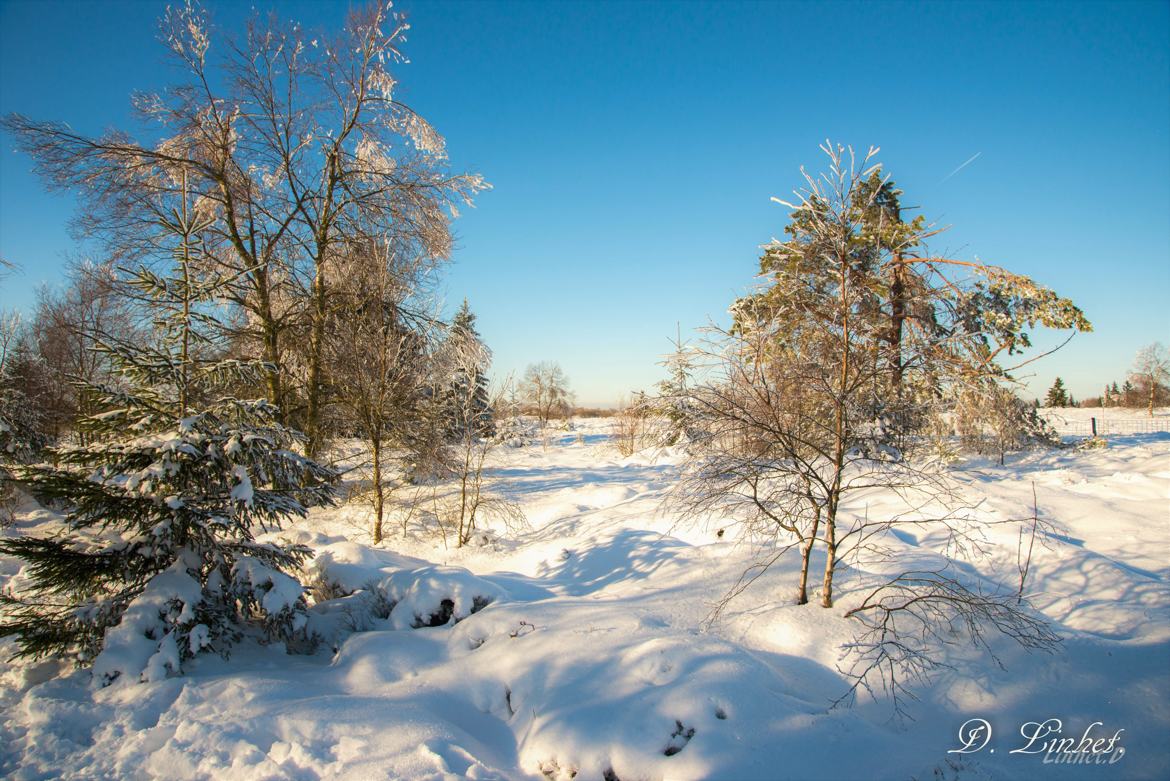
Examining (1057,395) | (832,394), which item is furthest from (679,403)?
(1057,395)

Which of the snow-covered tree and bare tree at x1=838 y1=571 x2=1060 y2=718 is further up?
the snow-covered tree

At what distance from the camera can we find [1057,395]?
51000mm

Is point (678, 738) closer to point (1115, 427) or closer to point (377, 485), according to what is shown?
point (377, 485)

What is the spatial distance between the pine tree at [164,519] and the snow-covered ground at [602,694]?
1.11 feet

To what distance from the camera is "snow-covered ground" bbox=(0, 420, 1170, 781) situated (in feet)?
10.6

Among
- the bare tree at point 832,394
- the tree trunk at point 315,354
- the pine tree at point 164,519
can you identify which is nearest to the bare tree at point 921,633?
the bare tree at point 832,394

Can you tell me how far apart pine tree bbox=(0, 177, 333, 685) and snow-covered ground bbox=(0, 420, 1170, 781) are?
34cm

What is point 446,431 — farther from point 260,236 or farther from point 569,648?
point 569,648

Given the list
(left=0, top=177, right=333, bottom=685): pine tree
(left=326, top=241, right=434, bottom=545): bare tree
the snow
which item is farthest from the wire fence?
the snow

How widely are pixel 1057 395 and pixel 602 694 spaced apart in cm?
6776

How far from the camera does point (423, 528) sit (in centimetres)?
1118

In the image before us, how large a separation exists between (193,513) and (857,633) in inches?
248

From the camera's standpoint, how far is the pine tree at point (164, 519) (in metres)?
4.13

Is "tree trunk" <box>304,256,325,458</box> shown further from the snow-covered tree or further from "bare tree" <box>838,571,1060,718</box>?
"bare tree" <box>838,571,1060,718</box>
